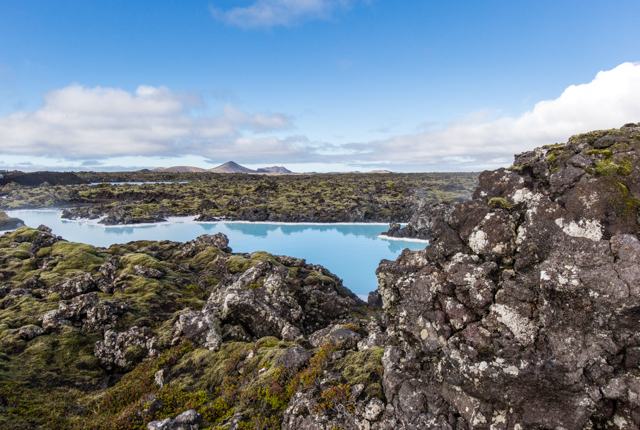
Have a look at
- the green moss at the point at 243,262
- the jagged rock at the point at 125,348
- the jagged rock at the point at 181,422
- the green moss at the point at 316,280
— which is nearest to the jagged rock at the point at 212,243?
the green moss at the point at 243,262

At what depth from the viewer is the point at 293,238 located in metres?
47.0

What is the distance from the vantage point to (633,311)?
212 inches

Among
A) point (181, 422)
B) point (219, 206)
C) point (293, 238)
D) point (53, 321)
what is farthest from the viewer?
point (219, 206)

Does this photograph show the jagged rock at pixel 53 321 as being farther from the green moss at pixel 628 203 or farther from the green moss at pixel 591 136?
the green moss at pixel 591 136

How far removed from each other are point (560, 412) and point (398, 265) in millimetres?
5238

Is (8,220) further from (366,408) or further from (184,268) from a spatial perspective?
(366,408)

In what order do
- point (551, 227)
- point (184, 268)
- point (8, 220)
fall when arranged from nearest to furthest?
1. point (551, 227)
2. point (184, 268)
3. point (8, 220)

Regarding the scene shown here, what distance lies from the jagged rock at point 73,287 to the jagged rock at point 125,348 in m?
5.27

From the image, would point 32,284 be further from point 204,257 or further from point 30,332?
point 204,257

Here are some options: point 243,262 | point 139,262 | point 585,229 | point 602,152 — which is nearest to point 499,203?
point 585,229

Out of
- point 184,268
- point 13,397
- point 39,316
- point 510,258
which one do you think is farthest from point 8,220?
point 510,258

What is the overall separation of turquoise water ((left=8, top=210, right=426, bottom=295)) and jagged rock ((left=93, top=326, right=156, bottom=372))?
1855 cm

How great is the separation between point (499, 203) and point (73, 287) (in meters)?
19.0

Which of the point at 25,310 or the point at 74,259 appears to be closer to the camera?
the point at 25,310
